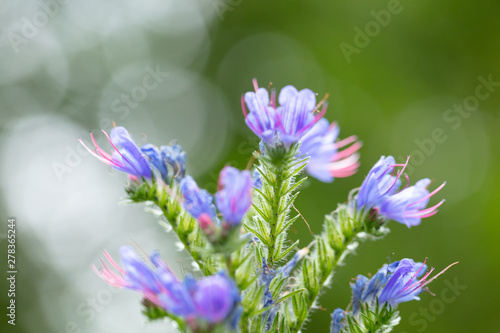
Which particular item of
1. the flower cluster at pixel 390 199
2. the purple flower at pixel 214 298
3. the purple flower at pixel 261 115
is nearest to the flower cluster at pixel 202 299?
the purple flower at pixel 214 298

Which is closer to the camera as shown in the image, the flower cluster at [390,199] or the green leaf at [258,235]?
the green leaf at [258,235]

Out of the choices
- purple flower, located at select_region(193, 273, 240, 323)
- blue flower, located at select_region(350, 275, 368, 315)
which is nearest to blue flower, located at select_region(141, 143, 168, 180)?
purple flower, located at select_region(193, 273, 240, 323)

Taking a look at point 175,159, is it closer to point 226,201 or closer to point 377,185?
point 226,201

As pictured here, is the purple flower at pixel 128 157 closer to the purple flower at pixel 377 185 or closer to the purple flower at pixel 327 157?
the purple flower at pixel 327 157

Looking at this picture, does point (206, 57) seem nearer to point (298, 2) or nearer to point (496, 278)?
point (298, 2)

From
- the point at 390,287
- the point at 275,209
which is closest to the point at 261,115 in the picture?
the point at 275,209

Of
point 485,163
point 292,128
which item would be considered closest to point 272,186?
point 292,128
